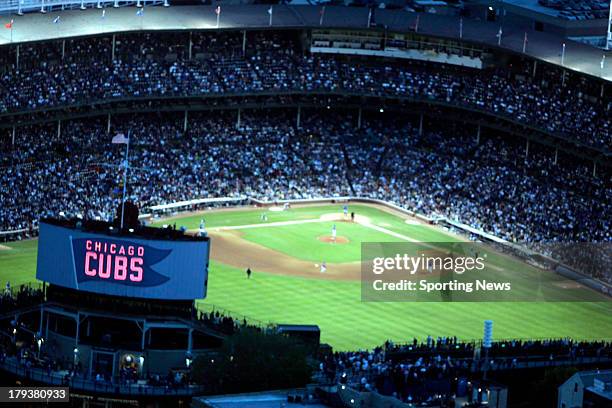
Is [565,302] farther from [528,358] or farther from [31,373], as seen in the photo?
[31,373]

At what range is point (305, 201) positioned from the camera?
132 meters

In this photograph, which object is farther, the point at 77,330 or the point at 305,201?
the point at 305,201

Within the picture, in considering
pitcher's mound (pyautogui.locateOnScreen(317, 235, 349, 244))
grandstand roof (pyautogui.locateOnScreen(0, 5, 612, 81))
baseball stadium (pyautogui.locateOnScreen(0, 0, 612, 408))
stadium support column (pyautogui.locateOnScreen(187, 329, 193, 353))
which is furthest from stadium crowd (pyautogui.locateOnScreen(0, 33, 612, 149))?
stadium support column (pyautogui.locateOnScreen(187, 329, 193, 353))

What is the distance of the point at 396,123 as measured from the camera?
140 metres

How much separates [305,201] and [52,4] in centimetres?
2350

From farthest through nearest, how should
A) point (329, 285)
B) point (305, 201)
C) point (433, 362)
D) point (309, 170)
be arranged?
point (309, 170), point (305, 201), point (329, 285), point (433, 362)

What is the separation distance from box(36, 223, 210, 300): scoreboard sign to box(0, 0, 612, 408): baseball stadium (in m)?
0.11

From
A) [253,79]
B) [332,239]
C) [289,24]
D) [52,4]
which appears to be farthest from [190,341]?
[289,24]

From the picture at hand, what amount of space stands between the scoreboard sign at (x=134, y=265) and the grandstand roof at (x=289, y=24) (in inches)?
1414

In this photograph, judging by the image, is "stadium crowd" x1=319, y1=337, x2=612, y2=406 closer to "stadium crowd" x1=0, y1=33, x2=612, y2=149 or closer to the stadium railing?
"stadium crowd" x1=0, y1=33, x2=612, y2=149

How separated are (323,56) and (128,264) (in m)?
51.7

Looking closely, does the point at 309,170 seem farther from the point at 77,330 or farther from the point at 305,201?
the point at 77,330

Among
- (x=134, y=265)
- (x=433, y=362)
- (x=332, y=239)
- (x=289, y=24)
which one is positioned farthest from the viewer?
(x=289, y=24)

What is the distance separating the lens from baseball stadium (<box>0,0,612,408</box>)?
91125mm
